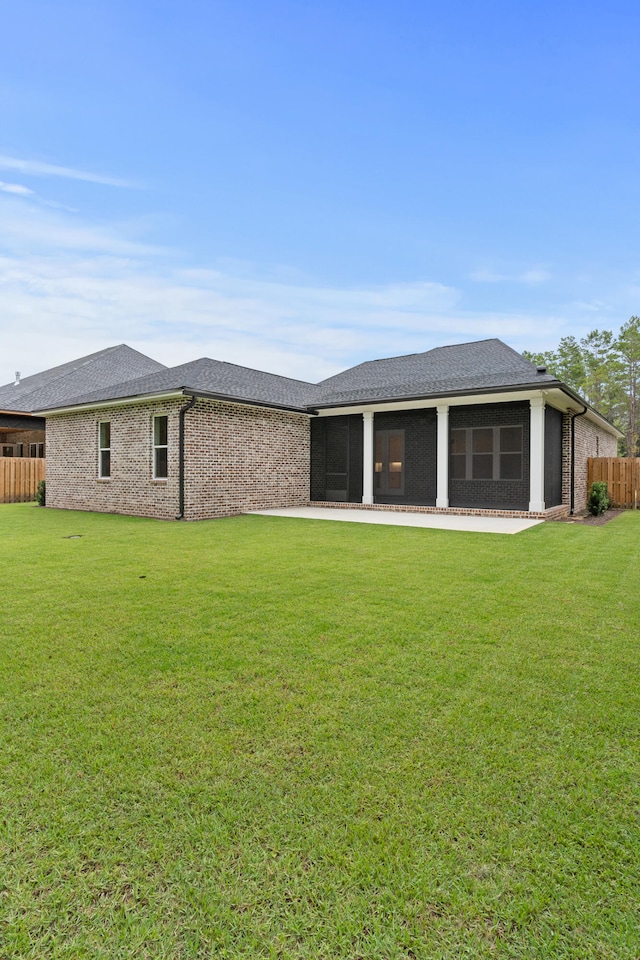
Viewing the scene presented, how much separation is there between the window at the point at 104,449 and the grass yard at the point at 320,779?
10417mm

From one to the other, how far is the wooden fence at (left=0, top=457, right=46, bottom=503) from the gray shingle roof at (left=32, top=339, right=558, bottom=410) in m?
3.22

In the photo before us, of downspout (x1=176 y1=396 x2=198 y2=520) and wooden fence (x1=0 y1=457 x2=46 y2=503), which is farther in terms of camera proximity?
wooden fence (x1=0 y1=457 x2=46 y2=503)

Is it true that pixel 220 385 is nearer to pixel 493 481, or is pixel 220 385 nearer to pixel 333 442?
pixel 333 442

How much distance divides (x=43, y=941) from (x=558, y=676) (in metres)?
2.79

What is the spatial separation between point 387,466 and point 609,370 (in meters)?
26.0

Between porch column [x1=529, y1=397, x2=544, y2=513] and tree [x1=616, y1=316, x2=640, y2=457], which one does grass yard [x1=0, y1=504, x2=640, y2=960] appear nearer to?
porch column [x1=529, y1=397, x2=544, y2=513]

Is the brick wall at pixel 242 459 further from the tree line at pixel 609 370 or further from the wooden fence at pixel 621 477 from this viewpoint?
the tree line at pixel 609 370

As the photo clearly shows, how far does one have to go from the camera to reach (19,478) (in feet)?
57.5

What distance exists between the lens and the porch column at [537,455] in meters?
11.8

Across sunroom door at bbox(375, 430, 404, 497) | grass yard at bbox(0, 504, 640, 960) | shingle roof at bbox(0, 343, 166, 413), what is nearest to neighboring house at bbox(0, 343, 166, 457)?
shingle roof at bbox(0, 343, 166, 413)

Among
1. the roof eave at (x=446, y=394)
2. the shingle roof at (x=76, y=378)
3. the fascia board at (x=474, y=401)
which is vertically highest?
the shingle roof at (x=76, y=378)

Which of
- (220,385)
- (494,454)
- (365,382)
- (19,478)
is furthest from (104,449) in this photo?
(494,454)

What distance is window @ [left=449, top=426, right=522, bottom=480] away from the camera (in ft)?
42.1

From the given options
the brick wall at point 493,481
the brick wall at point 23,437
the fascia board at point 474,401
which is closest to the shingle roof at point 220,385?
the fascia board at point 474,401
